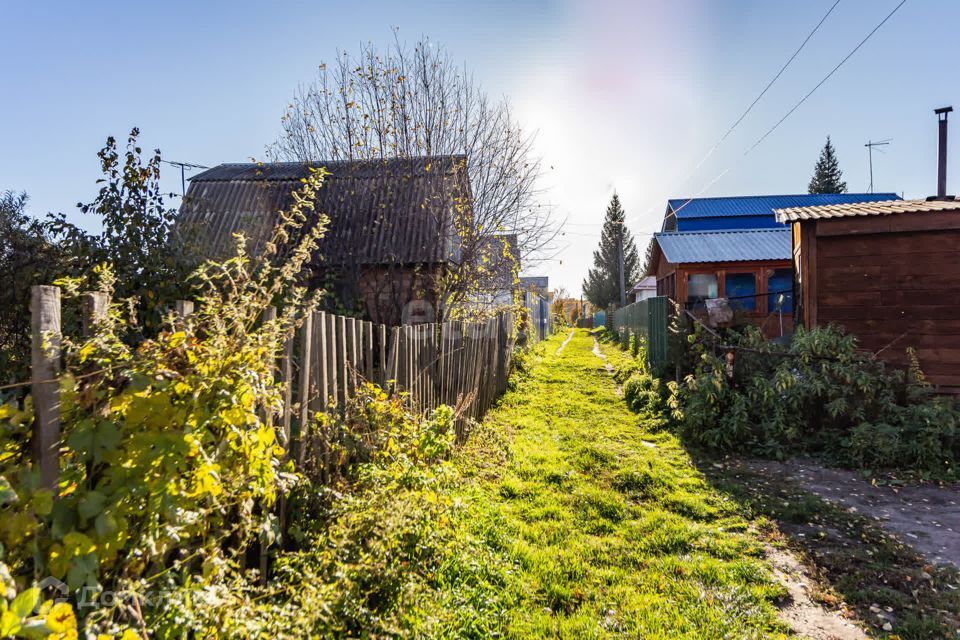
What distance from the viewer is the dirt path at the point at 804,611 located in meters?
2.65

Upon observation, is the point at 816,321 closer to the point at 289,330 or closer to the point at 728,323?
the point at 728,323

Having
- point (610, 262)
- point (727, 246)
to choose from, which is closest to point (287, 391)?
point (727, 246)

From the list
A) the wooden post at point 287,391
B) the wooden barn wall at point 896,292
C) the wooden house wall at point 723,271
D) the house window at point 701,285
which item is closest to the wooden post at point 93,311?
the wooden post at point 287,391

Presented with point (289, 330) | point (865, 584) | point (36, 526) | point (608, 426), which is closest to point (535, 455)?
point (608, 426)

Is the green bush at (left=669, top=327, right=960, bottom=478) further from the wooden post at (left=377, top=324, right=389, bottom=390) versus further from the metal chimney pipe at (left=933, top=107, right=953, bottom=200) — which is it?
the metal chimney pipe at (left=933, top=107, right=953, bottom=200)

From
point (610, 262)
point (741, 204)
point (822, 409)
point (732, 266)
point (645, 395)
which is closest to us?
point (822, 409)

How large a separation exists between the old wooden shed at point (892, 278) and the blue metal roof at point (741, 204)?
1799 centimetres

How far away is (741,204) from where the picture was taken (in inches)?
1007

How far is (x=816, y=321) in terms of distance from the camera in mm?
7812

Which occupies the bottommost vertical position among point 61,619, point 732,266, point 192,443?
point 61,619

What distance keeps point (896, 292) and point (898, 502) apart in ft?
14.7

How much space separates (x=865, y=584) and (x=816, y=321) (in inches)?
230

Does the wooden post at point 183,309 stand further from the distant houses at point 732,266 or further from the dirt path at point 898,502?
the distant houses at point 732,266

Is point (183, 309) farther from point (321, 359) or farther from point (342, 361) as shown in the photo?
point (342, 361)
